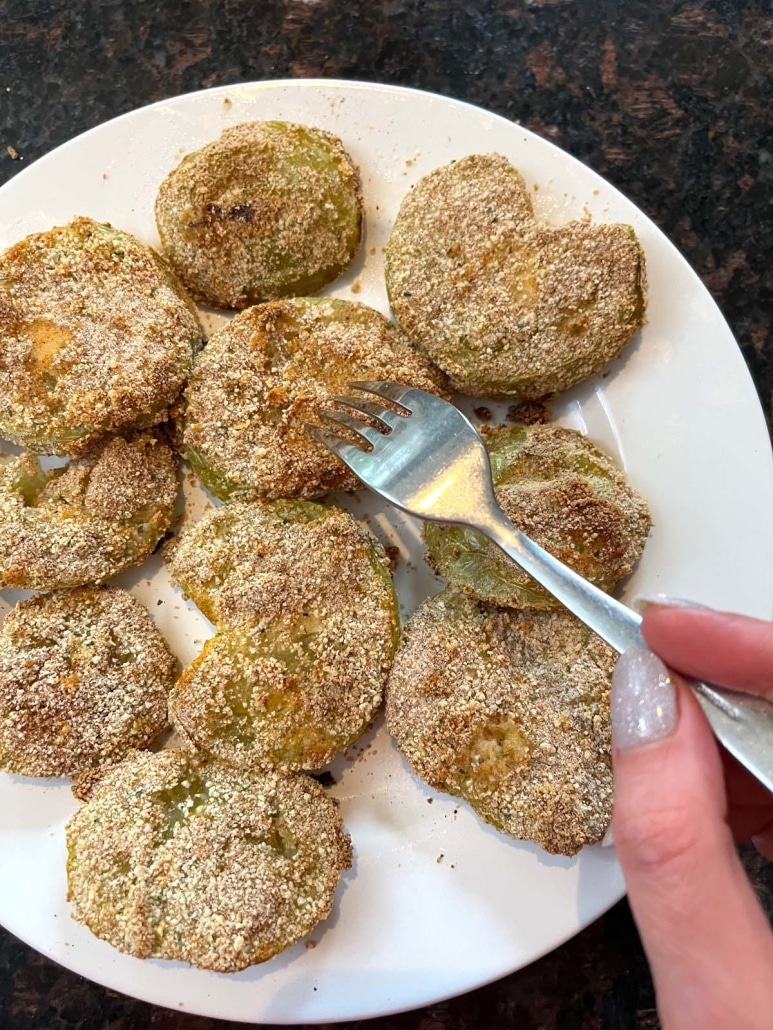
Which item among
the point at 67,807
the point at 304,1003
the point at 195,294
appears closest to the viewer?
the point at 304,1003

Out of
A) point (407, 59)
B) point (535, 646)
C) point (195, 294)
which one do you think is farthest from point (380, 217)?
point (535, 646)

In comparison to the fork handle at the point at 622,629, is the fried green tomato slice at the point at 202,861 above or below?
below

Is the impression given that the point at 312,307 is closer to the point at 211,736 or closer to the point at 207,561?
the point at 207,561

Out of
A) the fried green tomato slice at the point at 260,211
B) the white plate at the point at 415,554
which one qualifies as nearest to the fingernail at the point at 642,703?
the white plate at the point at 415,554

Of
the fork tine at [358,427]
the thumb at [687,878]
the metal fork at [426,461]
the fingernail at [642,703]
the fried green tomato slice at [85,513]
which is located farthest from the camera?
the fried green tomato slice at [85,513]

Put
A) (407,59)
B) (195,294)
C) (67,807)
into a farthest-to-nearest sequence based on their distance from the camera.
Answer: (407,59), (195,294), (67,807)

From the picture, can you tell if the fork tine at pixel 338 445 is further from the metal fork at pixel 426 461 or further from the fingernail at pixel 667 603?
the fingernail at pixel 667 603
